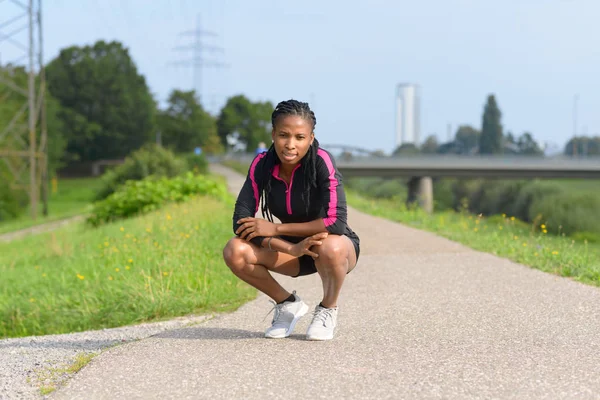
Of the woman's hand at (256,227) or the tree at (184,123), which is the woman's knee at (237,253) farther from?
the tree at (184,123)

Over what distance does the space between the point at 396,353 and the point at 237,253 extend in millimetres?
1166

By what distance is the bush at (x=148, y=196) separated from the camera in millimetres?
20375

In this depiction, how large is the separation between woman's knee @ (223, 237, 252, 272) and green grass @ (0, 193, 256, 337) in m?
1.95

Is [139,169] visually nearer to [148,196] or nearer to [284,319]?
[148,196]

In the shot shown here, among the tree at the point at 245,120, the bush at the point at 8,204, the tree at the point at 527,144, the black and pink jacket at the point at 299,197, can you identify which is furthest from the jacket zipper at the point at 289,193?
the tree at the point at 527,144

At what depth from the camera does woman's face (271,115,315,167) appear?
4.86 m

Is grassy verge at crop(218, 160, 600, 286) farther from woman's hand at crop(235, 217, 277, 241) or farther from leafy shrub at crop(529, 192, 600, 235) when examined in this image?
leafy shrub at crop(529, 192, 600, 235)

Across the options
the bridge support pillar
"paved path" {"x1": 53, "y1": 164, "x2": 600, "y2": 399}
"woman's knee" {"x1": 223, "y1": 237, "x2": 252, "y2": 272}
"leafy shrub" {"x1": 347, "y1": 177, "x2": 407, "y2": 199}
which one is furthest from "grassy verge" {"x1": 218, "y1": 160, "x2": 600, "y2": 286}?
"leafy shrub" {"x1": 347, "y1": 177, "x2": 407, "y2": 199}

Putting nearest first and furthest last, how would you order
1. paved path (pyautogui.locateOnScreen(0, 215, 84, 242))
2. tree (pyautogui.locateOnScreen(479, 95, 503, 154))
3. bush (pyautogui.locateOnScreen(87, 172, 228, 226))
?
bush (pyautogui.locateOnScreen(87, 172, 228, 226)) < paved path (pyautogui.locateOnScreen(0, 215, 84, 242)) < tree (pyautogui.locateOnScreen(479, 95, 503, 154))

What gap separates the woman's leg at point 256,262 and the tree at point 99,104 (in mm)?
77521

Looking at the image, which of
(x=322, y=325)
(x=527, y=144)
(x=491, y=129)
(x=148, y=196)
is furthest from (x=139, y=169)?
(x=527, y=144)

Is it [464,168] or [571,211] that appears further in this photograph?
[464,168]

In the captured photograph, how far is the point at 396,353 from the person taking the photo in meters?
4.82

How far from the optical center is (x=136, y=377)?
14.6 feet
